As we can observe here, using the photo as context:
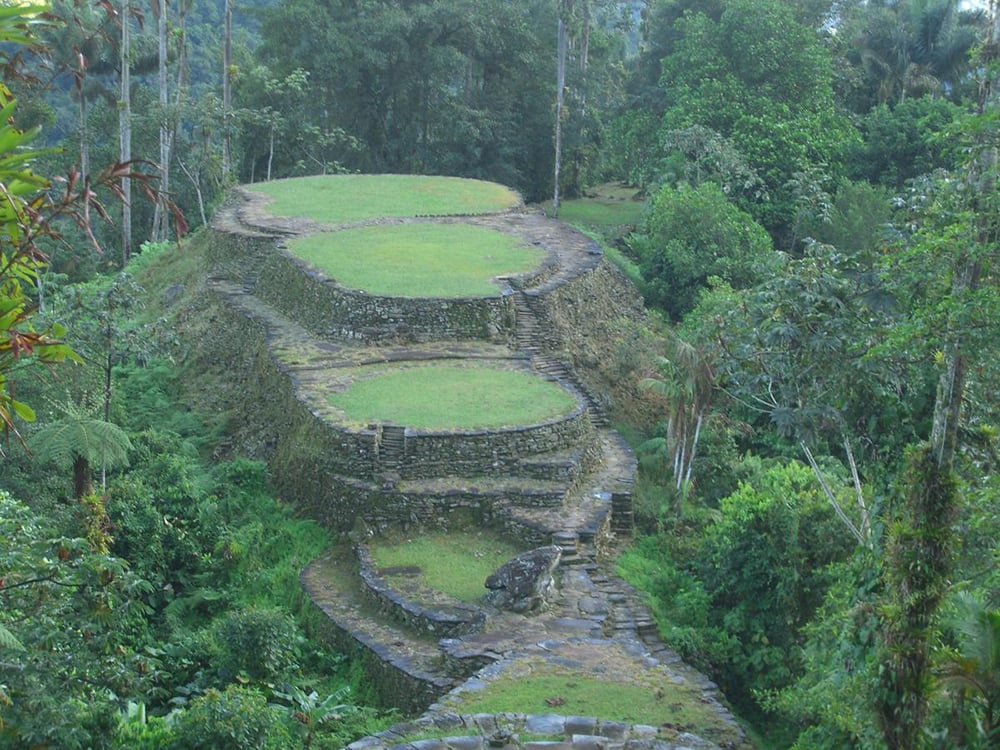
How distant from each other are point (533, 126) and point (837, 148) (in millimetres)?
10573

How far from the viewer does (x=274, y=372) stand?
1983 centimetres

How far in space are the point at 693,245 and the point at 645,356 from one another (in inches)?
204

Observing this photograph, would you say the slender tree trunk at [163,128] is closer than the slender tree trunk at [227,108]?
Yes

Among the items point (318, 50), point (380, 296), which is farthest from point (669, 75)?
point (380, 296)

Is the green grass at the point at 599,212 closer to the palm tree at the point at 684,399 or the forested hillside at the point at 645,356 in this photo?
the forested hillside at the point at 645,356

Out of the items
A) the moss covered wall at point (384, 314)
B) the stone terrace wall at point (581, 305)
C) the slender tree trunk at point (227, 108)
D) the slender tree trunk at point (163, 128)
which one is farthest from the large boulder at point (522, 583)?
the slender tree trunk at point (163, 128)

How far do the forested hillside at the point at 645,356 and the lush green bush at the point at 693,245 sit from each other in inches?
3.0

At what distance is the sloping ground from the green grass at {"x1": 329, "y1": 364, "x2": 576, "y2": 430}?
1.07 ft

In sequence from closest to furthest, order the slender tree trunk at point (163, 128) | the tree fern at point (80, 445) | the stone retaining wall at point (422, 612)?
1. the stone retaining wall at point (422, 612)
2. the tree fern at point (80, 445)
3. the slender tree trunk at point (163, 128)

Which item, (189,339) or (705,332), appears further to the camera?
(189,339)

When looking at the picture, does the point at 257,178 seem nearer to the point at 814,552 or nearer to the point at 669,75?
the point at 669,75

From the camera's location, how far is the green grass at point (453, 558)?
47.9ft

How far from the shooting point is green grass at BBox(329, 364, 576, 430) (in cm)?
1727

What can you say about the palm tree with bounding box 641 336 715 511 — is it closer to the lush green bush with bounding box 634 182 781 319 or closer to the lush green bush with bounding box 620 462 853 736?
the lush green bush with bounding box 620 462 853 736
